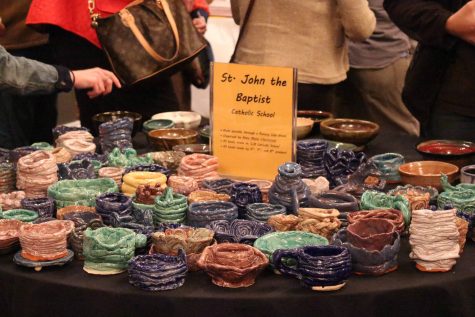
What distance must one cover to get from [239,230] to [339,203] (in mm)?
243

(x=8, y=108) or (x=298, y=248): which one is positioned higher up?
(x=298, y=248)

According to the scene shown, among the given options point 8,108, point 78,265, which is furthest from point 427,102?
point 8,108

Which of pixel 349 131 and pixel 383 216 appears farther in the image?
pixel 349 131

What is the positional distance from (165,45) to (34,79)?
0.73 m

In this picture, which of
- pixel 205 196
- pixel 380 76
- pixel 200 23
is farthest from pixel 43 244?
pixel 380 76

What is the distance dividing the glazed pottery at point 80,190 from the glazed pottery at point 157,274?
1.32 ft

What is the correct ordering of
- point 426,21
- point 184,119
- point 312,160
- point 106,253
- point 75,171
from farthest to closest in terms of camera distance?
point 184,119, point 426,21, point 312,160, point 75,171, point 106,253

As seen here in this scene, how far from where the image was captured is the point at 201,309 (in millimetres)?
1608

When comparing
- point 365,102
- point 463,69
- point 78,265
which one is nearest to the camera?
point 78,265

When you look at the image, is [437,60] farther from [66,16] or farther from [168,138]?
[66,16]

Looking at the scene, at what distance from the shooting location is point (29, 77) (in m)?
2.53

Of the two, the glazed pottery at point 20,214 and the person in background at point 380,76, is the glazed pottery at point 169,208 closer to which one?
the glazed pottery at point 20,214

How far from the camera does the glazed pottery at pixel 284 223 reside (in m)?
1.87

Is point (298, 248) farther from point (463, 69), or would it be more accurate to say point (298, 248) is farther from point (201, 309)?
point (463, 69)
